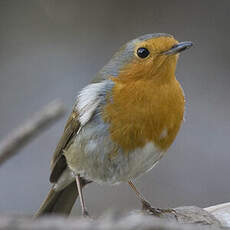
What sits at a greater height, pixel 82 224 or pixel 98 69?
pixel 98 69

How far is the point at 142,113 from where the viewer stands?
273cm

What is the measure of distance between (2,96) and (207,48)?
2.34m

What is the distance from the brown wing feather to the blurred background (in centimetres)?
140

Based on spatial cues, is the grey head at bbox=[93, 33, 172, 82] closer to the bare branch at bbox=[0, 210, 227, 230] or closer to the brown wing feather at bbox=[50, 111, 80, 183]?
the brown wing feather at bbox=[50, 111, 80, 183]

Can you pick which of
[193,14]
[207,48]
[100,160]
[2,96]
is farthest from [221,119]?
[100,160]

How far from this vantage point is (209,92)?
5.85m

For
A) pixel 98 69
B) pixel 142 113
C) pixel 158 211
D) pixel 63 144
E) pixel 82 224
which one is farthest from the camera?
pixel 98 69

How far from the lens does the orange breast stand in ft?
8.96

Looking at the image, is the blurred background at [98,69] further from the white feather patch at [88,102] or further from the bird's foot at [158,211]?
the white feather patch at [88,102]

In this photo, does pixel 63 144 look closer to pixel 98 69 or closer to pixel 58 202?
pixel 58 202

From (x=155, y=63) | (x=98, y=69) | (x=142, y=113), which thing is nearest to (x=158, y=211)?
(x=142, y=113)

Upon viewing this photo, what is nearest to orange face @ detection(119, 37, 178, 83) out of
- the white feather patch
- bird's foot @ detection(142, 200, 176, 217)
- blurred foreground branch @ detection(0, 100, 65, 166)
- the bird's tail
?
the white feather patch

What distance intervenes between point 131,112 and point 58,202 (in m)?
1.00

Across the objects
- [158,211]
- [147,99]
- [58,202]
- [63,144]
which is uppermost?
[147,99]
